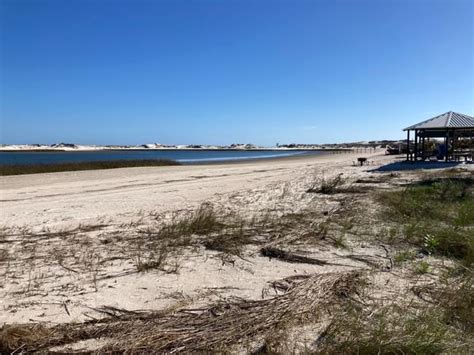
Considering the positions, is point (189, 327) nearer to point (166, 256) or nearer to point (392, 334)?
point (392, 334)

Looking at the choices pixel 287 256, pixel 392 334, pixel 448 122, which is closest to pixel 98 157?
pixel 448 122

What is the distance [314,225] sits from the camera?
6.86 metres

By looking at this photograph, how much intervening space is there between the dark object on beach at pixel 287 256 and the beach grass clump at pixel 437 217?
5.10 ft

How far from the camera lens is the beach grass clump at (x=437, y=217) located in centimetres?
511

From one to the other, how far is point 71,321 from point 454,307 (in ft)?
10.8

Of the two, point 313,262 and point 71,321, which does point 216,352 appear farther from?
point 313,262

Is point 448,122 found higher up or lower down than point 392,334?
higher up

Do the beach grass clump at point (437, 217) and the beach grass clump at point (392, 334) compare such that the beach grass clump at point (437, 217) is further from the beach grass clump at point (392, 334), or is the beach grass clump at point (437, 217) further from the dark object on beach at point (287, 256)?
the beach grass clump at point (392, 334)

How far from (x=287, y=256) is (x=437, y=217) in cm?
362

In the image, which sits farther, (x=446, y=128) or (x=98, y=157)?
(x=98, y=157)

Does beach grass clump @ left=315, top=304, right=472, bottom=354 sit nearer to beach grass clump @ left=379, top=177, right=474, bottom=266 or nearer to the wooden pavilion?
beach grass clump @ left=379, top=177, right=474, bottom=266

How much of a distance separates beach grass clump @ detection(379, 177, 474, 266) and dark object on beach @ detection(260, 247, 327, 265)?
5.10 ft

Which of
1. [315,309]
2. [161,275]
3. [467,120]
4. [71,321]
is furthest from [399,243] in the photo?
[467,120]

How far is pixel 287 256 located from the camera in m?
5.11
